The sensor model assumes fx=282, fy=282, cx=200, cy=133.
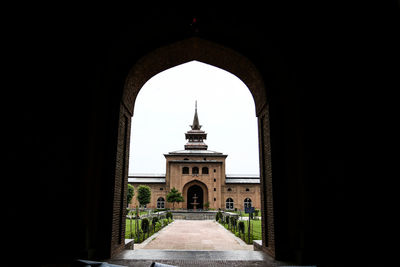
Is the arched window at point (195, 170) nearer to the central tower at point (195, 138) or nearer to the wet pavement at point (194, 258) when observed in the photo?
the central tower at point (195, 138)

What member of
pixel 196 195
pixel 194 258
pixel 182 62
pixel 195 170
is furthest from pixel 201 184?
pixel 194 258

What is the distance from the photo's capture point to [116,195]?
265 inches

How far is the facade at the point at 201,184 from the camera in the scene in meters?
39.8

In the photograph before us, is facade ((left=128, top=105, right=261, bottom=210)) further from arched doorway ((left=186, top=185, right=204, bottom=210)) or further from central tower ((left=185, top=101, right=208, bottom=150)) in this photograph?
central tower ((left=185, top=101, right=208, bottom=150))

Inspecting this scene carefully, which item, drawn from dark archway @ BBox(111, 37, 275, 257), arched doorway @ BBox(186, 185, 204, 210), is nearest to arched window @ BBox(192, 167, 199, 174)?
arched doorway @ BBox(186, 185, 204, 210)

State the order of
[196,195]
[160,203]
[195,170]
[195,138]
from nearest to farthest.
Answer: [195,170]
[160,203]
[196,195]
[195,138]

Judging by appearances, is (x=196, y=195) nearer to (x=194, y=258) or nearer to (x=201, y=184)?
(x=201, y=184)

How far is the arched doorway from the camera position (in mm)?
40750

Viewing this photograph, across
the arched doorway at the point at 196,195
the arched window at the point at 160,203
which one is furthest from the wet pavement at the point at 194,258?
the arched window at the point at 160,203

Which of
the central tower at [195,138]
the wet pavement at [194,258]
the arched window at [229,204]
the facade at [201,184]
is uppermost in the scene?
the central tower at [195,138]

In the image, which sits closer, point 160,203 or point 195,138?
point 160,203

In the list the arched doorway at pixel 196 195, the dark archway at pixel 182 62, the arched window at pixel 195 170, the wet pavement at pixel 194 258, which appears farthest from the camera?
the arched doorway at pixel 196 195

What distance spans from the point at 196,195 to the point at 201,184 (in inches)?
80.8

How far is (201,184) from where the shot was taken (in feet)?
133
